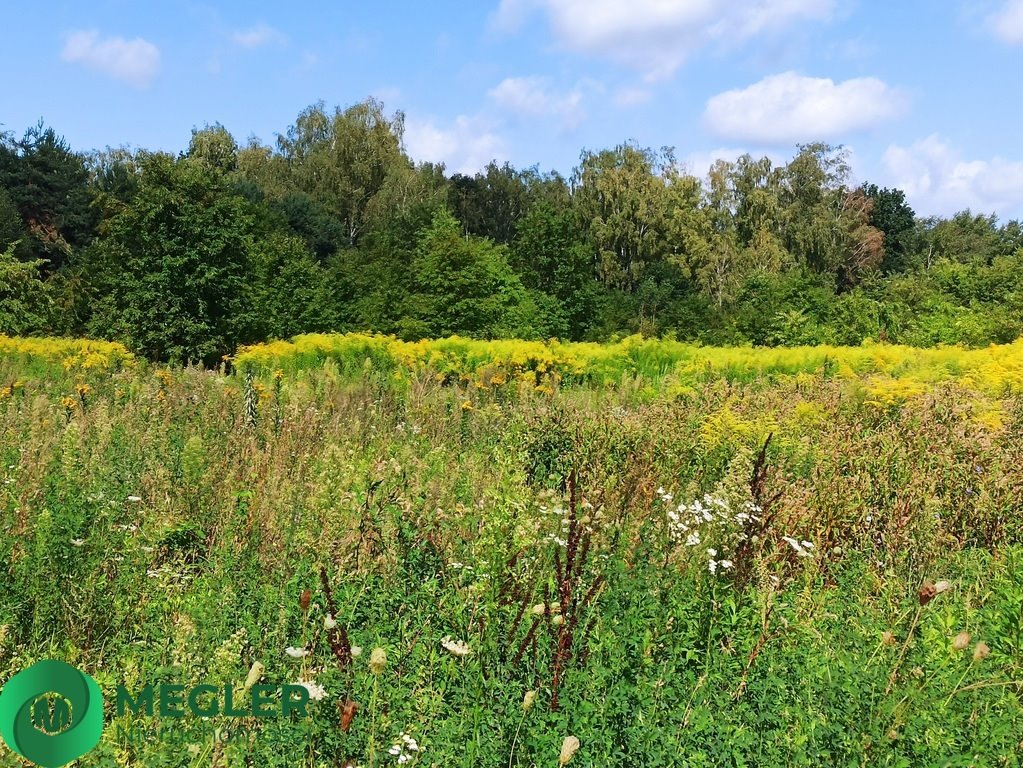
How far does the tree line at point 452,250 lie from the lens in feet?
52.2

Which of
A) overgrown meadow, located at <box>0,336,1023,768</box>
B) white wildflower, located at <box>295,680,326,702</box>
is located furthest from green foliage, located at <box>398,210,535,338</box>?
white wildflower, located at <box>295,680,326,702</box>

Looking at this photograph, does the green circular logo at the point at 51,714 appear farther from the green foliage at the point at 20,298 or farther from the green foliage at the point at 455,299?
the green foliage at the point at 20,298

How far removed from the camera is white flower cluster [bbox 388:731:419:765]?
7.16 ft

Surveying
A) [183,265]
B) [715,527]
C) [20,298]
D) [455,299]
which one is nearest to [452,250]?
[455,299]

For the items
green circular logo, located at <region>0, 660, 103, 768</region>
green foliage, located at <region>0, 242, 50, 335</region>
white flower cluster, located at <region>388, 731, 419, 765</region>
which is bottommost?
white flower cluster, located at <region>388, 731, 419, 765</region>

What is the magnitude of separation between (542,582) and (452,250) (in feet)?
53.2

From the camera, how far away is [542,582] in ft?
10.3

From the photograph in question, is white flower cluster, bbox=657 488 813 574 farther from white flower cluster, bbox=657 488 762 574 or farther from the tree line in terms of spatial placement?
the tree line

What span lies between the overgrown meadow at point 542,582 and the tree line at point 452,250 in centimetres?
982

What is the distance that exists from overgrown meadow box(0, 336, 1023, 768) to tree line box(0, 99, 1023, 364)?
32.2 ft

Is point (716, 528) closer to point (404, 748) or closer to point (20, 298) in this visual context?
point (404, 748)

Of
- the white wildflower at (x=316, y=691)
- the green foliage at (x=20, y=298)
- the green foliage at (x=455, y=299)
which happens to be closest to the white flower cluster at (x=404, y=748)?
the white wildflower at (x=316, y=691)

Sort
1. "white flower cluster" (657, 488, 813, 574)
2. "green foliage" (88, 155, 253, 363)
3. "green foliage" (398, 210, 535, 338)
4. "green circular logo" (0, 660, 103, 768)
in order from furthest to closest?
"green foliage" (398, 210, 535, 338), "green foliage" (88, 155, 253, 363), "white flower cluster" (657, 488, 813, 574), "green circular logo" (0, 660, 103, 768)

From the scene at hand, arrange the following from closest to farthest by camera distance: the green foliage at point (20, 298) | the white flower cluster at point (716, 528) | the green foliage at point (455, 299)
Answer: the white flower cluster at point (716, 528)
the green foliage at point (20, 298)
the green foliage at point (455, 299)
